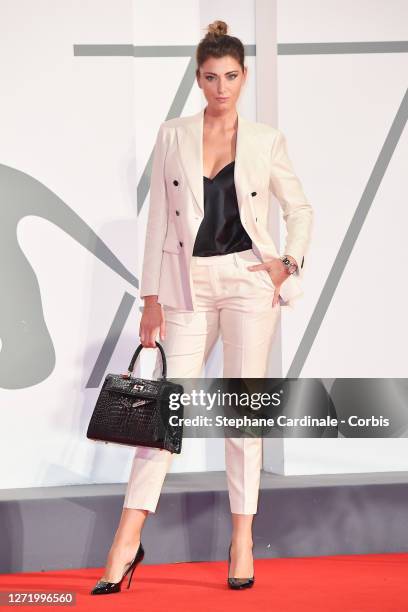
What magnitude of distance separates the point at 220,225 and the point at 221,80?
436 mm

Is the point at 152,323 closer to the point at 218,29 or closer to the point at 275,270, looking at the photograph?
the point at 275,270

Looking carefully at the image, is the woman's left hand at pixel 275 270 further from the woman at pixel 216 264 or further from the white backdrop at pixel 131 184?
the white backdrop at pixel 131 184

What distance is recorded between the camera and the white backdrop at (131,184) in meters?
3.93

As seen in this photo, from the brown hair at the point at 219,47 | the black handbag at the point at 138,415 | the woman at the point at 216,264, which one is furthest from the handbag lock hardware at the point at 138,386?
the brown hair at the point at 219,47

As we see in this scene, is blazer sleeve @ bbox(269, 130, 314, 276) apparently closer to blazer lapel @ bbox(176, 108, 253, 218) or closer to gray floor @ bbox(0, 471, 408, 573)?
blazer lapel @ bbox(176, 108, 253, 218)

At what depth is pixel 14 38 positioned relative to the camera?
3926 millimetres

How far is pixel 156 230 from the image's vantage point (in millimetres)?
3164

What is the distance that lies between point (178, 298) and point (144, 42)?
150 centimetres

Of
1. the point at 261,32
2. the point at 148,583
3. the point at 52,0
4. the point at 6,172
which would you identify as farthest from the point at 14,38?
the point at 148,583

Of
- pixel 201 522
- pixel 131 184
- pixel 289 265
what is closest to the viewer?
pixel 289 265

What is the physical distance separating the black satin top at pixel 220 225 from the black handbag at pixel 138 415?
0.43m

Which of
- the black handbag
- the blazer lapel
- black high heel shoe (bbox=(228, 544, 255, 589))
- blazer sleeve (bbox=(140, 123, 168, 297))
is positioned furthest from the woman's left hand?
black high heel shoe (bbox=(228, 544, 255, 589))

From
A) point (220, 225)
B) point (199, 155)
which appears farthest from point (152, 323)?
point (199, 155)

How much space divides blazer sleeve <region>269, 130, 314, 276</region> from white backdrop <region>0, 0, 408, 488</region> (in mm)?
873
